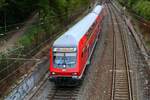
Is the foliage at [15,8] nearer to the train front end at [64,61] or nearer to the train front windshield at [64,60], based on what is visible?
the train front end at [64,61]

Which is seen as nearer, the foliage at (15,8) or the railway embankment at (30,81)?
the railway embankment at (30,81)

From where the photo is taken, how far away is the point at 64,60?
2517 cm

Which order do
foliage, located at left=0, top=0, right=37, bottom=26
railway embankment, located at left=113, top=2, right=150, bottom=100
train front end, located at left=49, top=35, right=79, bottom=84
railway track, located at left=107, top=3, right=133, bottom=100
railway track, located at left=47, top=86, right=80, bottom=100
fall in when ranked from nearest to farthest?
railway track, located at left=47, top=86, right=80, bottom=100 < railway track, located at left=107, top=3, right=133, bottom=100 < railway embankment, located at left=113, top=2, right=150, bottom=100 < train front end, located at left=49, top=35, right=79, bottom=84 < foliage, located at left=0, top=0, right=37, bottom=26

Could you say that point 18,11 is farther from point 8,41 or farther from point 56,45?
point 56,45

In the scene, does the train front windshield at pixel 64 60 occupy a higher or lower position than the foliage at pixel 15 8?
lower

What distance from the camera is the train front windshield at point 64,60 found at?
82.3 ft

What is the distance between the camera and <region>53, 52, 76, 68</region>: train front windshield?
25078mm

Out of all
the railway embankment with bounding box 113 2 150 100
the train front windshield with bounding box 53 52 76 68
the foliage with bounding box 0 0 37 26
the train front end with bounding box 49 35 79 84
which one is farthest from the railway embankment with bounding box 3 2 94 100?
the foliage with bounding box 0 0 37 26

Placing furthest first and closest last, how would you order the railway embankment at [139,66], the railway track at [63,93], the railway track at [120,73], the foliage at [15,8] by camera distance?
the foliage at [15,8] → the railway embankment at [139,66] → the railway track at [120,73] → the railway track at [63,93]

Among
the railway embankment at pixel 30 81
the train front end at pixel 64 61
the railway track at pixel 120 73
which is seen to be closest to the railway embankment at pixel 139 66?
the railway track at pixel 120 73

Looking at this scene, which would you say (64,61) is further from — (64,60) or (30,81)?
(30,81)

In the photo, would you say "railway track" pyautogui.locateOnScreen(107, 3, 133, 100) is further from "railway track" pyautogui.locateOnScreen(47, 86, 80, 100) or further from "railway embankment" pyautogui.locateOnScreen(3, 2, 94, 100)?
"railway embankment" pyautogui.locateOnScreen(3, 2, 94, 100)

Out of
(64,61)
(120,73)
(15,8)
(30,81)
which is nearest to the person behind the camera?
(64,61)

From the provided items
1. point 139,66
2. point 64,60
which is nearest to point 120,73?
point 139,66
